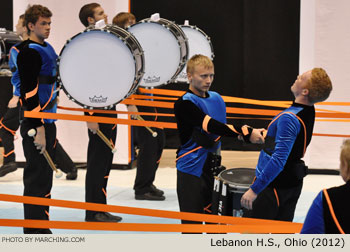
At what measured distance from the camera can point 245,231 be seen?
12.3ft

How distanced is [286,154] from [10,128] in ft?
16.5

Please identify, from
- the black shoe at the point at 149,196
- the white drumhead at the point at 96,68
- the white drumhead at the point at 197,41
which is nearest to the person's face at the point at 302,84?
the white drumhead at the point at 96,68

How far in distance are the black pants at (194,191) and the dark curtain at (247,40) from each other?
5.26m

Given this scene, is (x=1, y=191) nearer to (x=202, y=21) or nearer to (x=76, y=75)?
(x=76, y=75)

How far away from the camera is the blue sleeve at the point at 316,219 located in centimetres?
251

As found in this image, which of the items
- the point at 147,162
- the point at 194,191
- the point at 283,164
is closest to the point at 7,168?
the point at 147,162

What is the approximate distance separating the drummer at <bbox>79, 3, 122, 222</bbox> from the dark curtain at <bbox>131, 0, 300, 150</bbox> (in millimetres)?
3854

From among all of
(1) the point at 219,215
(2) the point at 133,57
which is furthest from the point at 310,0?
(1) the point at 219,215

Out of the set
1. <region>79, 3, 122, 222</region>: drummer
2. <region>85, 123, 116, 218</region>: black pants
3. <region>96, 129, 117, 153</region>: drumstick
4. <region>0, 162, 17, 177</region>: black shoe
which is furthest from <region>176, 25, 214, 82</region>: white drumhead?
<region>0, 162, 17, 177</region>: black shoe

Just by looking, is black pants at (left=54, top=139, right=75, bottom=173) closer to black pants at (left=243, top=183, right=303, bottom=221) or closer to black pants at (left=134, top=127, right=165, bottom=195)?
black pants at (left=134, top=127, right=165, bottom=195)

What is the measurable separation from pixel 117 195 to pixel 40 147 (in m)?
2.20

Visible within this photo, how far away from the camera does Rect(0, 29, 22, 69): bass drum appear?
22.0 ft

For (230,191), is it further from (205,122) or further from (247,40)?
(247,40)
